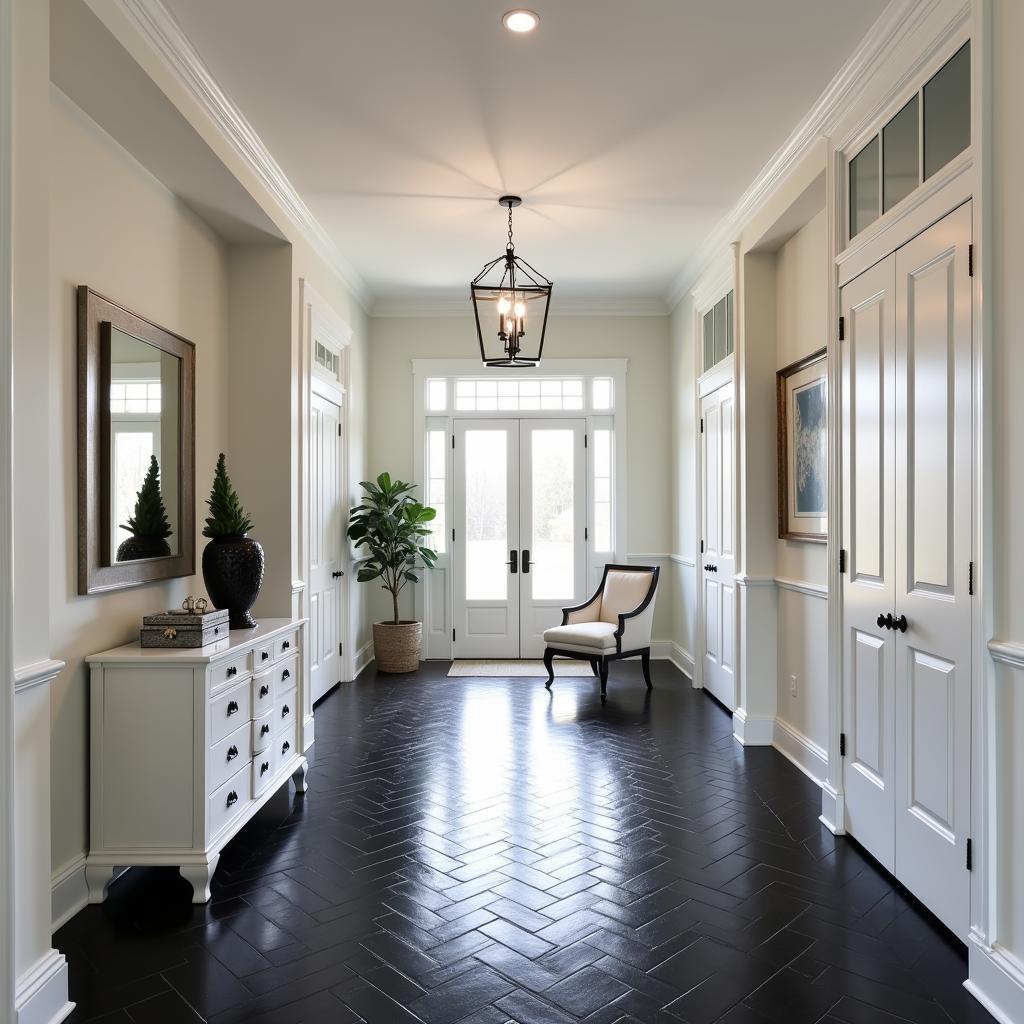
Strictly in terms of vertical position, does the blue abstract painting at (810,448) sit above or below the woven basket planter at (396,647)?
above

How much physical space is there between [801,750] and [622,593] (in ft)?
8.48

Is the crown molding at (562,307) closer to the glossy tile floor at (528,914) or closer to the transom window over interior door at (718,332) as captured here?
the transom window over interior door at (718,332)

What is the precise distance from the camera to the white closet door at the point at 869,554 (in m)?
3.07

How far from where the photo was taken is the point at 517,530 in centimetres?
763

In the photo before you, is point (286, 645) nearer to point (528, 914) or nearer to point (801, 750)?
point (528, 914)

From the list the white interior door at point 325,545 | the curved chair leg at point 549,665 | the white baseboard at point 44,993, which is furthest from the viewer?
the curved chair leg at point 549,665

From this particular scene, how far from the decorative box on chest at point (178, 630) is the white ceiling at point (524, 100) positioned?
224cm

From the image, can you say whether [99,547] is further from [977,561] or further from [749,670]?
[749,670]

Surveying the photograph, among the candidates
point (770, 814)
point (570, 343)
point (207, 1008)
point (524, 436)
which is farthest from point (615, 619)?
point (207, 1008)

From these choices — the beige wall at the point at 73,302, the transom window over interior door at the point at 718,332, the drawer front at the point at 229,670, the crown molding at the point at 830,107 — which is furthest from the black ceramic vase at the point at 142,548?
the transom window over interior door at the point at 718,332

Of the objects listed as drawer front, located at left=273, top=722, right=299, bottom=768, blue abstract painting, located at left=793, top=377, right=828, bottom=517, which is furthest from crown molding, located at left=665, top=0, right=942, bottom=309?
drawer front, located at left=273, top=722, right=299, bottom=768

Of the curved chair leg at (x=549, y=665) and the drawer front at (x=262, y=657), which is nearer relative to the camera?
the drawer front at (x=262, y=657)

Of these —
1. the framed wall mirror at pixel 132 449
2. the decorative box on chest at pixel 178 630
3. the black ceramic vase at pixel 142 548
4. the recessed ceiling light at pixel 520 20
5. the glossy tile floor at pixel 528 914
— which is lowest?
the glossy tile floor at pixel 528 914

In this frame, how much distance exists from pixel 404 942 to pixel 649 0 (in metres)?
3.37
